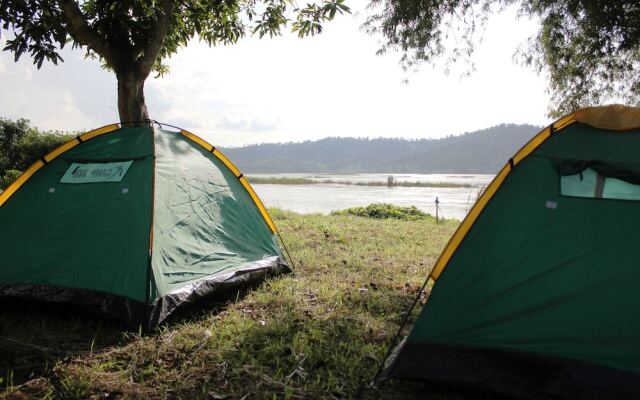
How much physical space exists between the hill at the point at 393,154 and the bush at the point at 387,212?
10815 centimetres

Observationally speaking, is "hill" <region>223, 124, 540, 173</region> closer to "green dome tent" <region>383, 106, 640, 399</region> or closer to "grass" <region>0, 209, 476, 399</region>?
"grass" <region>0, 209, 476, 399</region>

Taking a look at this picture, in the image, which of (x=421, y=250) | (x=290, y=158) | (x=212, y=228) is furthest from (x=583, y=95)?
(x=290, y=158)

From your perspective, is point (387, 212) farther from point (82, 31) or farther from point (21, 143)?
point (21, 143)

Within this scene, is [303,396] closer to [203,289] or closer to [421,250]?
[203,289]

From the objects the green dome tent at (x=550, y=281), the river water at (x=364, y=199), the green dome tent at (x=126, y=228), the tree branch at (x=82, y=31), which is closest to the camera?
the green dome tent at (x=550, y=281)

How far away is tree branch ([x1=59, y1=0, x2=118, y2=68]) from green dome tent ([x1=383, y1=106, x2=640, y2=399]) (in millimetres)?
5773

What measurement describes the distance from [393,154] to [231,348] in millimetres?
157135

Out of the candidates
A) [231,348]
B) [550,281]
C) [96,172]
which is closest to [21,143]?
[96,172]

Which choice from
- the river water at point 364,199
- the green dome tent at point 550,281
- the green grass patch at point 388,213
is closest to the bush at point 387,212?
the green grass patch at point 388,213

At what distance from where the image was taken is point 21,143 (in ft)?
50.7

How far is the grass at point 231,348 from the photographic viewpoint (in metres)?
2.65

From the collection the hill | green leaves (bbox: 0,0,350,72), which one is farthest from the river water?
the hill

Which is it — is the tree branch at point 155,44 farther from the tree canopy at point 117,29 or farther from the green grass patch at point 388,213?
the green grass patch at point 388,213

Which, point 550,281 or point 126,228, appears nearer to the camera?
point 550,281
